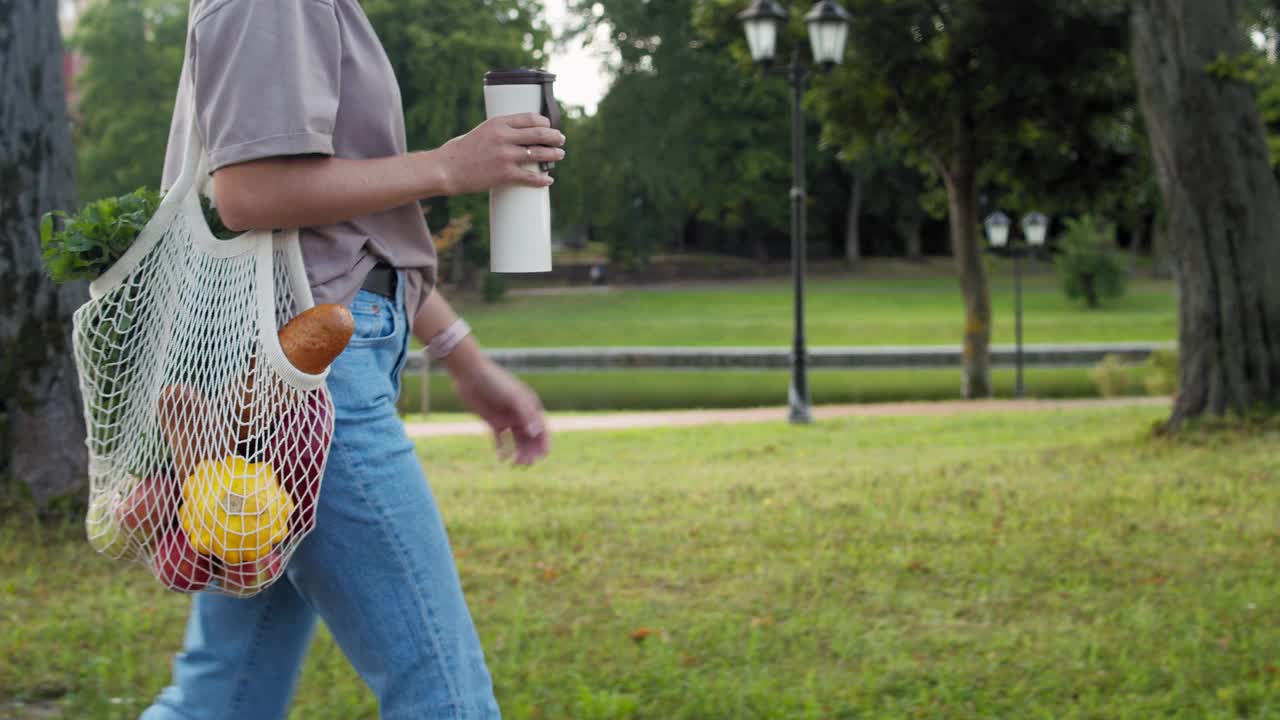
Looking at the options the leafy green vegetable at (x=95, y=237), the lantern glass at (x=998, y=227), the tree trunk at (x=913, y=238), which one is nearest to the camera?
the leafy green vegetable at (x=95, y=237)

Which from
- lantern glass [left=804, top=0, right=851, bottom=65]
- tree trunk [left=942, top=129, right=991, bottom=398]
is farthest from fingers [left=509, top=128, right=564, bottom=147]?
tree trunk [left=942, top=129, right=991, bottom=398]

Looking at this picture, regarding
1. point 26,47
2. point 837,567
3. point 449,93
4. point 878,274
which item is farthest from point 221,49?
point 878,274

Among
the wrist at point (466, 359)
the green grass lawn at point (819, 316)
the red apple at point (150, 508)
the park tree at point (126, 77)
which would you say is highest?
the park tree at point (126, 77)

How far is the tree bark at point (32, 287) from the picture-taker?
555 centimetres

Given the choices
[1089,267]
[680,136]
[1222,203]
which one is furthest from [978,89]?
[680,136]

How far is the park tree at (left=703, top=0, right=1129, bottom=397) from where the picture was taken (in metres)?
18.4

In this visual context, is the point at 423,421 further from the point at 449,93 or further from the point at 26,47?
the point at 449,93

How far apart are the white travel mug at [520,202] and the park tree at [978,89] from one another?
17.4 m

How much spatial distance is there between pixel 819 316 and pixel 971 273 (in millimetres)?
17907

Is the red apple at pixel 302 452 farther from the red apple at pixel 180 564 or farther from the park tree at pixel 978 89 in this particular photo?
the park tree at pixel 978 89

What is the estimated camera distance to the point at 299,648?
214 cm

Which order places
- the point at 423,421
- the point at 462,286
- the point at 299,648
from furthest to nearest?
the point at 462,286 → the point at 423,421 → the point at 299,648

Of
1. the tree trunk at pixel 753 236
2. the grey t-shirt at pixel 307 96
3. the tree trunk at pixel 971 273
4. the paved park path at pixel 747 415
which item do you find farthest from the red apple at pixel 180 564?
the tree trunk at pixel 753 236

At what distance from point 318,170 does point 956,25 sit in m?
17.8
